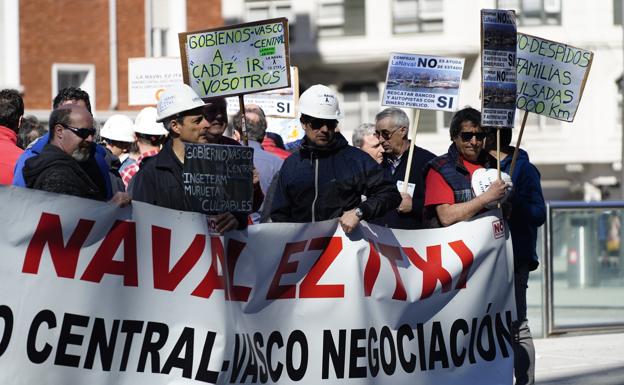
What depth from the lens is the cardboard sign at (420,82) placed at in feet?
36.7

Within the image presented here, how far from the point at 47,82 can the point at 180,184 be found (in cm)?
3238

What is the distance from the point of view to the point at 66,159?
8.01m

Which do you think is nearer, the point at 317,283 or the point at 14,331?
the point at 14,331

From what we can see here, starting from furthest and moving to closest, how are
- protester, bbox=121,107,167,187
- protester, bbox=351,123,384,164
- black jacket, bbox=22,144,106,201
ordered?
protester, bbox=121,107,167,187, protester, bbox=351,123,384,164, black jacket, bbox=22,144,106,201

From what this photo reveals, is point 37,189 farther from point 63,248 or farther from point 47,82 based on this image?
point 47,82

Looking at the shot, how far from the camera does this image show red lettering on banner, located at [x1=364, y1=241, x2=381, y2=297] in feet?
29.9

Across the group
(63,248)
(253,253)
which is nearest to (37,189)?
(63,248)

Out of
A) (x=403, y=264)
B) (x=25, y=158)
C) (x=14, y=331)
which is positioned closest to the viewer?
(x=14, y=331)

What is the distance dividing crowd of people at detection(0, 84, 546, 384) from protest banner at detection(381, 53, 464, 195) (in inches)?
7.4

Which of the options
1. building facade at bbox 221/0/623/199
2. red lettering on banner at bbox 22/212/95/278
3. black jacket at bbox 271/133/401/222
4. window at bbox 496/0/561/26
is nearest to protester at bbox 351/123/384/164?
black jacket at bbox 271/133/401/222

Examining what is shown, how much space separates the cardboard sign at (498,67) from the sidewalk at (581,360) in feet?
11.7

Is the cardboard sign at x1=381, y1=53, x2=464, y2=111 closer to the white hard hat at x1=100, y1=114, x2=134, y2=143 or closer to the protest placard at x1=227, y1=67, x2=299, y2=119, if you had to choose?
the white hard hat at x1=100, y1=114, x2=134, y2=143

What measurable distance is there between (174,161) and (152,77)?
26.4 feet

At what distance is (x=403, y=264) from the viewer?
941 cm
